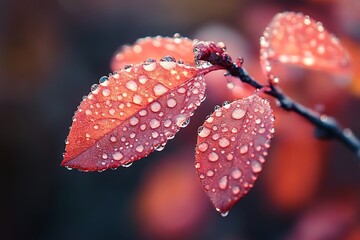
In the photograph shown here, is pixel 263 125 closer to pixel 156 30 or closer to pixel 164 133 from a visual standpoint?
pixel 164 133

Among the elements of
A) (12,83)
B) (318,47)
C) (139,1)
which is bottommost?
(318,47)

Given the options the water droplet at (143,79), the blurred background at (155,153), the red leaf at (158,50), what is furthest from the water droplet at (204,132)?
the blurred background at (155,153)

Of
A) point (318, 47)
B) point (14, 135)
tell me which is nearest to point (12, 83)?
point (14, 135)

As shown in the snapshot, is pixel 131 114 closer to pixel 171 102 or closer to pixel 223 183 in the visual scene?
pixel 171 102

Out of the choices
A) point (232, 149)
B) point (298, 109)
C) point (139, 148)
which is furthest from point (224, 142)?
point (298, 109)

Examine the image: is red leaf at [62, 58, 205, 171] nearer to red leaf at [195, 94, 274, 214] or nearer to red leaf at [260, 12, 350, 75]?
red leaf at [195, 94, 274, 214]

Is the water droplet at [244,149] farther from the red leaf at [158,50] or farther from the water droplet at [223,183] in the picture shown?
the red leaf at [158,50]
